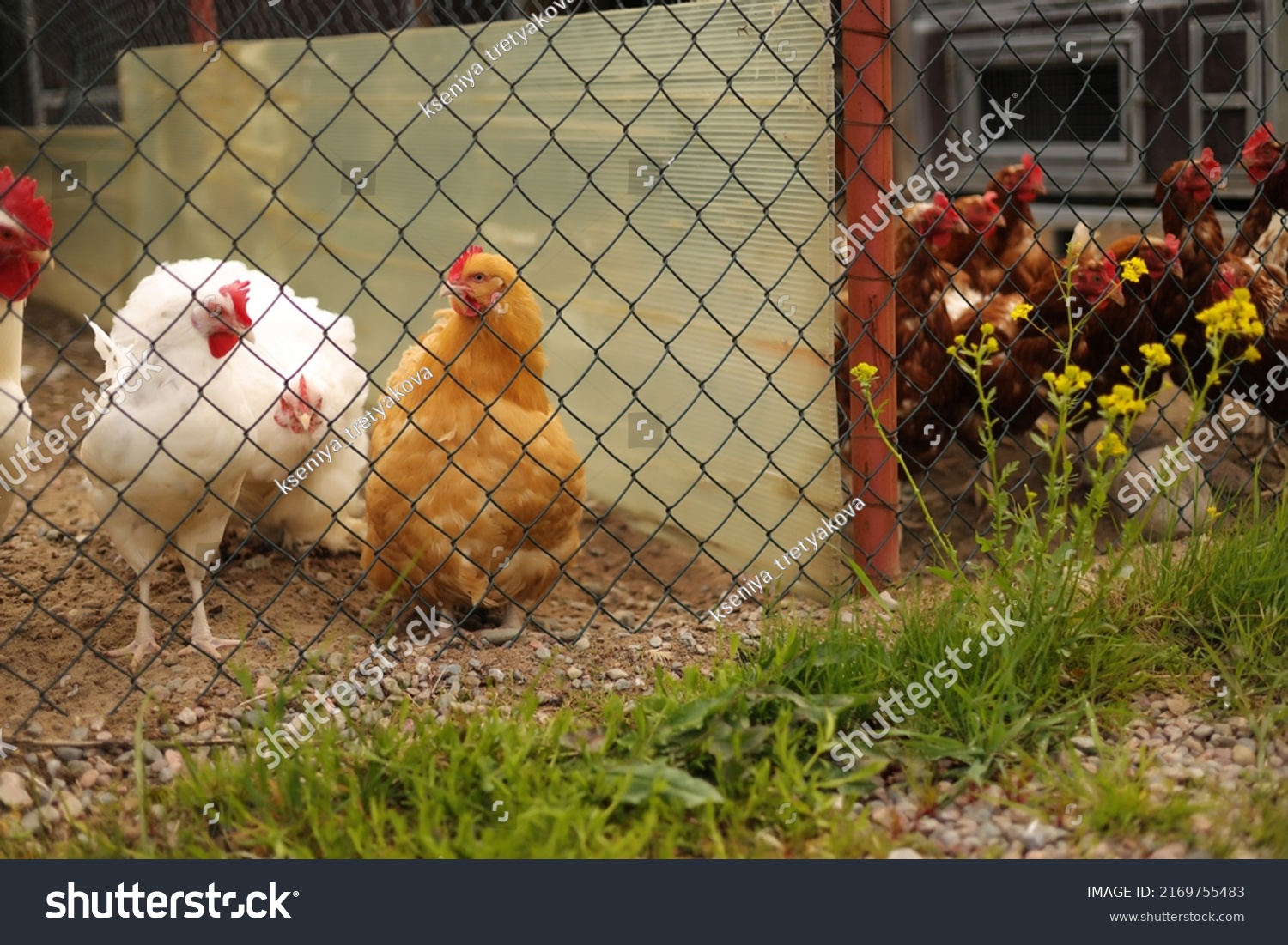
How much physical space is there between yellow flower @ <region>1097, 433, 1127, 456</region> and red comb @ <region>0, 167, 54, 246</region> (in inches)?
83.9

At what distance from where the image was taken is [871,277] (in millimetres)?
2885

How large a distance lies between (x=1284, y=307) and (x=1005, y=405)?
939mm

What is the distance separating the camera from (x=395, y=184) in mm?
4309

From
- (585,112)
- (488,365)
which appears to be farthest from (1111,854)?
(585,112)

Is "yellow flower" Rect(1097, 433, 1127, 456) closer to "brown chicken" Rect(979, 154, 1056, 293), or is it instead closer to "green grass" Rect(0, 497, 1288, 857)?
"green grass" Rect(0, 497, 1288, 857)

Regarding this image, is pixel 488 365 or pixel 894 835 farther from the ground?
pixel 488 365

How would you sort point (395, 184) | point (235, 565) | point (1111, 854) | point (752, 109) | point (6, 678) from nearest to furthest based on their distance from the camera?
point (1111, 854), point (6, 678), point (752, 109), point (235, 565), point (395, 184)

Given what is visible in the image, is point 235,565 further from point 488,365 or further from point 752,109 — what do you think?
point 752,109

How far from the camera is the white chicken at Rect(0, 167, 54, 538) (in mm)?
2459

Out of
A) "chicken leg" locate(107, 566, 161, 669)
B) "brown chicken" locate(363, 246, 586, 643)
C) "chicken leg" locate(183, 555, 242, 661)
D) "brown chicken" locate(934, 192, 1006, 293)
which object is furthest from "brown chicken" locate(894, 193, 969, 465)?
"chicken leg" locate(107, 566, 161, 669)

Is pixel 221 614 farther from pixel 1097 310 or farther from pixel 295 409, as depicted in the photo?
pixel 1097 310

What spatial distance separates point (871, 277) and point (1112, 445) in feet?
2.94

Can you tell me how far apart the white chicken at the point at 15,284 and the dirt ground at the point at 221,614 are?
94 millimetres

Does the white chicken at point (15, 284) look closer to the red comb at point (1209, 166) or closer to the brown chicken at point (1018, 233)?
the brown chicken at point (1018, 233)
